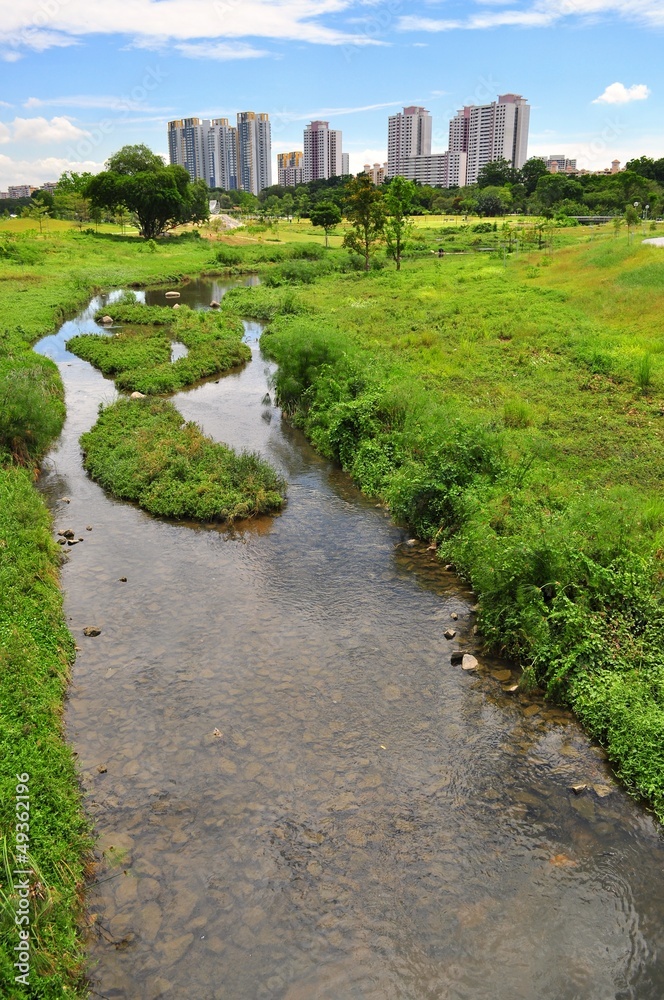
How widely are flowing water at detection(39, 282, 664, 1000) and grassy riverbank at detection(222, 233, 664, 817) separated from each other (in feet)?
2.73

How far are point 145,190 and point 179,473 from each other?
229 ft

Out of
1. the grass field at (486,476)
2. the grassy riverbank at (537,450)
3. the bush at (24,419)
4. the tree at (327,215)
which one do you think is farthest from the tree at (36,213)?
the bush at (24,419)

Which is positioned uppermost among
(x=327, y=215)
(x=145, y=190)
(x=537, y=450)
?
(x=145, y=190)

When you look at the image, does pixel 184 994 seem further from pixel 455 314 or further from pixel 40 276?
pixel 40 276

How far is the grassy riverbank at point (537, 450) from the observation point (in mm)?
11250

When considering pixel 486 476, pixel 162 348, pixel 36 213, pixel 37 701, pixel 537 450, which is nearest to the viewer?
pixel 37 701

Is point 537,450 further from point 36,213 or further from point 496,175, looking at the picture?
point 496,175

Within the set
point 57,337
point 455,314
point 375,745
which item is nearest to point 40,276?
point 57,337

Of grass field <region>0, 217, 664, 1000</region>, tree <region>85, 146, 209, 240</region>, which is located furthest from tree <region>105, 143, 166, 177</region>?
grass field <region>0, 217, 664, 1000</region>

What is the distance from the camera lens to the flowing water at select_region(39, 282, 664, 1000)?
7.61 metres

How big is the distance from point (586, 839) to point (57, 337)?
38.2 metres

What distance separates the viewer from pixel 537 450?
1773cm

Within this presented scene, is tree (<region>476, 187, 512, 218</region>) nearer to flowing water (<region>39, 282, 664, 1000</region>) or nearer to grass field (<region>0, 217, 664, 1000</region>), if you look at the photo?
grass field (<region>0, 217, 664, 1000</region>)

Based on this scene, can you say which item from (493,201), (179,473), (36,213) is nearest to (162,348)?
(179,473)
